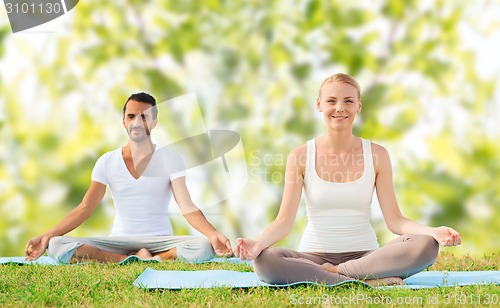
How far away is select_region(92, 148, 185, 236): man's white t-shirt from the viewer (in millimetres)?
3766

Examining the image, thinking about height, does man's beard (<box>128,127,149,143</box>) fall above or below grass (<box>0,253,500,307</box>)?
above

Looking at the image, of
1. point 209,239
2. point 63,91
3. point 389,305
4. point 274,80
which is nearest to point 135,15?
point 63,91

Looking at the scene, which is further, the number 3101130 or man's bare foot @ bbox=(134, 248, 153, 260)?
the number 3101130

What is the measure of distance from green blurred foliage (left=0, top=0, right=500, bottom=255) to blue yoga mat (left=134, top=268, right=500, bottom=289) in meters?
1.62

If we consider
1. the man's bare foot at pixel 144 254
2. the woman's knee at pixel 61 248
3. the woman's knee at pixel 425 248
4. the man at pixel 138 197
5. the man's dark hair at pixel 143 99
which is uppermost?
the man's dark hair at pixel 143 99

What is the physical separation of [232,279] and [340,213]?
487 millimetres

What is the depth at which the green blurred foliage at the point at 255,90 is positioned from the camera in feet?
14.9

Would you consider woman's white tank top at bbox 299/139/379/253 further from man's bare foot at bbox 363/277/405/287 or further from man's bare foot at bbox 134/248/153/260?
man's bare foot at bbox 134/248/153/260

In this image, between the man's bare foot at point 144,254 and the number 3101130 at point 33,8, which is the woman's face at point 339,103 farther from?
the number 3101130 at point 33,8

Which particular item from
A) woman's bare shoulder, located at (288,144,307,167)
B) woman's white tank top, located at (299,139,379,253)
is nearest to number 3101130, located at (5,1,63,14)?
woman's bare shoulder, located at (288,144,307,167)

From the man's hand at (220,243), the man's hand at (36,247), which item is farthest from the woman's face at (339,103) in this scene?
the man's hand at (36,247)

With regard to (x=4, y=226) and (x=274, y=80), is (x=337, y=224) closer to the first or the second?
(x=274, y=80)

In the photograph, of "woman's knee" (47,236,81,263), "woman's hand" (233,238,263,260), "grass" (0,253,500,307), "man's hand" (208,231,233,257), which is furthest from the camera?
"woman's knee" (47,236,81,263)

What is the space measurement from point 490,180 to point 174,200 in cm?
211
